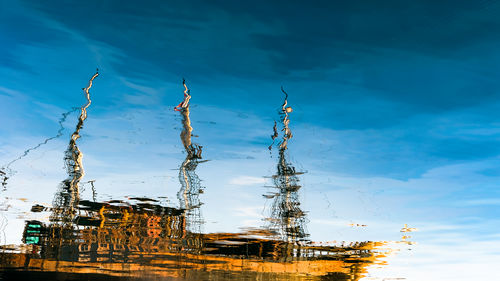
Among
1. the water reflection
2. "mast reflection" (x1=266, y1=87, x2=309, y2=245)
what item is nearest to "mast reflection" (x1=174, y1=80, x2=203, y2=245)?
the water reflection

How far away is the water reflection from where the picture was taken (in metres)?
12.8

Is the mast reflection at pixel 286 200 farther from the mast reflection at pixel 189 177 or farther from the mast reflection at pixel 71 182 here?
the mast reflection at pixel 71 182

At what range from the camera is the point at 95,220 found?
601 inches

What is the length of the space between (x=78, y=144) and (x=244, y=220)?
22.5 ft

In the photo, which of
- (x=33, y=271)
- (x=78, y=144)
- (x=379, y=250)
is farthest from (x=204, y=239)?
(x=33, y=271)

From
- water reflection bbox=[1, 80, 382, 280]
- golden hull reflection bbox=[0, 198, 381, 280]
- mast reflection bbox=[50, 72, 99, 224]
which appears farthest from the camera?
golden hull reflection bbox=[0, 198, 381, 280]

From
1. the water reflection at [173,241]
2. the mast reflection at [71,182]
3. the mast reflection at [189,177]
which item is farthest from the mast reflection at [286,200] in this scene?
the mast reflection at [71,182]

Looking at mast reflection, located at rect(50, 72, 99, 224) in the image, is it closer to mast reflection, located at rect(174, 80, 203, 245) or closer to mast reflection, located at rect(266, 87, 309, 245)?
mast reflection, located at rect(174, 80, 203, 245)

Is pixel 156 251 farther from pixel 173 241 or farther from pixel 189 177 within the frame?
pixel 189 177

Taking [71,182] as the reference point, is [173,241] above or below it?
below

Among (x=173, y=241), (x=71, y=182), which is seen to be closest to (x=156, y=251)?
(x=173, y=241)

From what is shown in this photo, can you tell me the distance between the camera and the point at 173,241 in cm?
1736

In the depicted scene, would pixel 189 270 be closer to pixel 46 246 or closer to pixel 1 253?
pixel 46 246

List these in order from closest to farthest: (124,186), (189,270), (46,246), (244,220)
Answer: (124,186) < (244,220) < (46,246) < (189,270)
